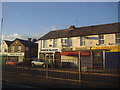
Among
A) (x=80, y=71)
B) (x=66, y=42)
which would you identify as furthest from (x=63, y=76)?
(x=66, y=42)

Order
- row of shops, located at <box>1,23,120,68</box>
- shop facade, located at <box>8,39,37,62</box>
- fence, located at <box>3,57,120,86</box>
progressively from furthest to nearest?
shop facade, located at <box>8,39,37,62</box> < row of shops, located at <box>1,23,120,68</box> < fence, located at <box>3,57,120,86</box>

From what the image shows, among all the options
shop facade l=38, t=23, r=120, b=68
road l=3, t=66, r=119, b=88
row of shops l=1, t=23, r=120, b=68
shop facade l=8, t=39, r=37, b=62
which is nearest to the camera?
road l=3, t=66, r=119, b=88

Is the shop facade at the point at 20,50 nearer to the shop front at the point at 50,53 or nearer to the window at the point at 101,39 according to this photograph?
the shop front at the point at 50,53

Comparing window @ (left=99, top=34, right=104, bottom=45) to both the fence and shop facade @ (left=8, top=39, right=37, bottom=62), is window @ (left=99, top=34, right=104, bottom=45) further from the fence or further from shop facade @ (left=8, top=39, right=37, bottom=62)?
shop facade @ (left=8, top=39, right=37, bottom=62)

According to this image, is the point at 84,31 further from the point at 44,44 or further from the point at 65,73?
the point at 65,73

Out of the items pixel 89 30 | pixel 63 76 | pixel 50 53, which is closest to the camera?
pixel 63 76

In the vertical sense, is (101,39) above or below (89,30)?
below

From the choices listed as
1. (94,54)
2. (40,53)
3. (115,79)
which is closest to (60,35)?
(40,53)

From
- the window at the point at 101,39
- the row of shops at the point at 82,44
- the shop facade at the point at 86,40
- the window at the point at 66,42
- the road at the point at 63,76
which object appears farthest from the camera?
the window at the point at 66,42

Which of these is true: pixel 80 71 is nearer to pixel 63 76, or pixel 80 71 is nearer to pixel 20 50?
pixel 63 76

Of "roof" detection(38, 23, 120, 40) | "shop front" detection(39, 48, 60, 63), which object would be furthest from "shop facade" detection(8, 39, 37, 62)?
"roof" detection(38, 23, 120, 40)

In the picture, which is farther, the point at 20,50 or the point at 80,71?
the point at 20,50

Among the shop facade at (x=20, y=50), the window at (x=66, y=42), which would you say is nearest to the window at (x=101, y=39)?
the window at (x=66, y=42)

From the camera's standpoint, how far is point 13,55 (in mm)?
36344
